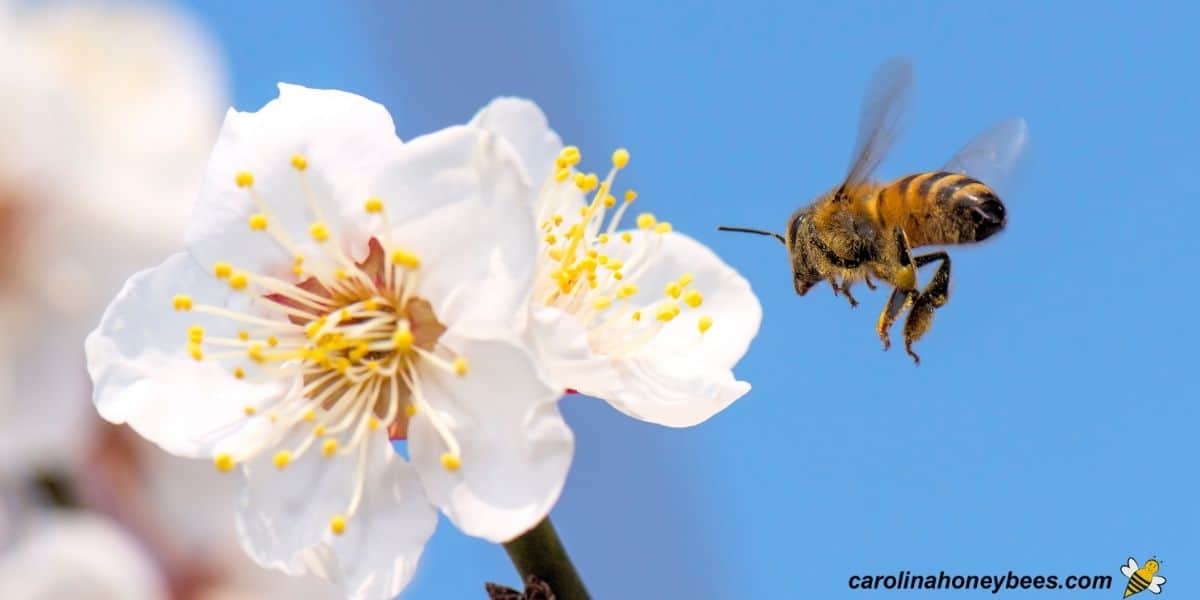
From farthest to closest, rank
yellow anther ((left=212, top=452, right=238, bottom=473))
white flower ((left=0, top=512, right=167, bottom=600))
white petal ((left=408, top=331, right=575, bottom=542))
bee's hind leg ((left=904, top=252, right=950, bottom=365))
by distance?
bee's hind leg ((left=904, top=252, right=950, bottom=365)) → white petal ((left=408, top=331, right=575, bottom=542)) → yellow anther ((left=212, top=452, right=238, bottom=473)) → white flower ((left=0, top=512, right=167, bottom=600))

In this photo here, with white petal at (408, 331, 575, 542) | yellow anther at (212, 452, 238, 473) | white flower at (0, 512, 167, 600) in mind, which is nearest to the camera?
white flower at (0, 512, 167, 600)

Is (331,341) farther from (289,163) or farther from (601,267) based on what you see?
(601,267)

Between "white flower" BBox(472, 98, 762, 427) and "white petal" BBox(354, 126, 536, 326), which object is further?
"white flower" BBox(472, 98, 762, 427)

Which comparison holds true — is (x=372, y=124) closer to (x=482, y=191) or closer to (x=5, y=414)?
(x=482, y=191)

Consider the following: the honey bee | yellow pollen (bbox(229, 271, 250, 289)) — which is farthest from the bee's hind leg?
yellow pollen (bbox(229, 271, 250, 289))

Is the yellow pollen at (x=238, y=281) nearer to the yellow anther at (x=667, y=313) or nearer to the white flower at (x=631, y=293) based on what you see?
the white flower at (x=631, y=293)

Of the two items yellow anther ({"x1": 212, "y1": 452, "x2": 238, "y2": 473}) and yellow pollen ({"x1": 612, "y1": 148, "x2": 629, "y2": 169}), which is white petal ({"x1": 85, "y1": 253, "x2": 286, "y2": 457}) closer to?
yellow anther ({"x1": 212, "y1": 452, "x2": 238, "y2": 473})
